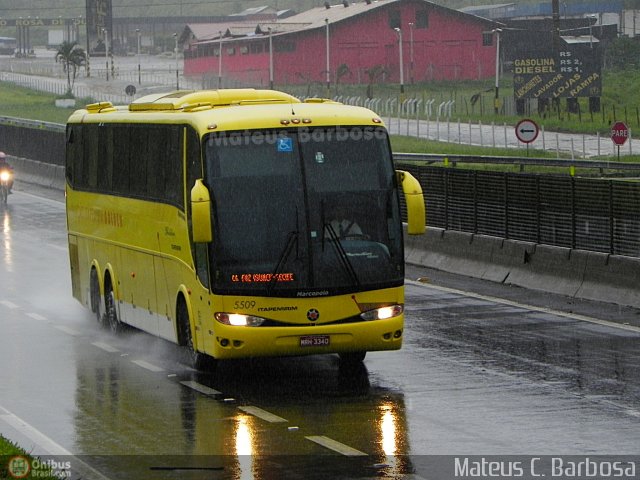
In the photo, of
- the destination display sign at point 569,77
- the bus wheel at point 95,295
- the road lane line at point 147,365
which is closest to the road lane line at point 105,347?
the road lane line at point 147,365

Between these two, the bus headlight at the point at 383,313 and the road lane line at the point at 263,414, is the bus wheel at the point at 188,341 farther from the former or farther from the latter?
the road lane line at the point at 263,414

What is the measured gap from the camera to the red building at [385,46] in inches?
4633

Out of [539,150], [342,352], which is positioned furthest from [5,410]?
[539,150]

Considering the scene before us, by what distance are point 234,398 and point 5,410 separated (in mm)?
2124

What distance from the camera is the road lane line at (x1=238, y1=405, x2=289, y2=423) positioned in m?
13.5

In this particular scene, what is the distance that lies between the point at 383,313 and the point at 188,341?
2.41 m

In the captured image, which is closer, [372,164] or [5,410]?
[5,410]

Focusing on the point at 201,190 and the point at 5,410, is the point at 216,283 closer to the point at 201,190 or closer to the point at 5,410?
the point at 201,190

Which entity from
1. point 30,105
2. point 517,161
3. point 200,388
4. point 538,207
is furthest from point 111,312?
point 30,105

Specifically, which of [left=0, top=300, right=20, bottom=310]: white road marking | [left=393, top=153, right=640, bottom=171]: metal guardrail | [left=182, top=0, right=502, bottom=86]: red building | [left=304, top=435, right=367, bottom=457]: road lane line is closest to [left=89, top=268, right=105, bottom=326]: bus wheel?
[left=0, top=300, right=20, bottom=310]: white road marking

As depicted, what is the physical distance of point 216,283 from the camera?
50.4 feet

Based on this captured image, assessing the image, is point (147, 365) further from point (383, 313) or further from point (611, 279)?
point (611, 279)

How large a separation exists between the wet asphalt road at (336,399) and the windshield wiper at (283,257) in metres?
1.06

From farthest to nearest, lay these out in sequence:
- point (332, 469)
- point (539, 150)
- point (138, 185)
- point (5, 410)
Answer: point (539, 150) → point (138, 185) → point (5, 410) → point (332, 469)
